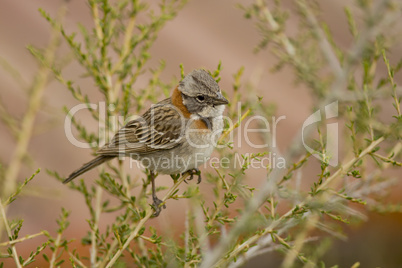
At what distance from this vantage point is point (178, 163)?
2971mm

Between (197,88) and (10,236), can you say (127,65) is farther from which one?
(10,236)

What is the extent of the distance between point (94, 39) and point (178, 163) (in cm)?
87

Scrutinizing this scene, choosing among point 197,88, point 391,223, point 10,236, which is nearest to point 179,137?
point 197,88

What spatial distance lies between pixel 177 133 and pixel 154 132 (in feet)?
0.57

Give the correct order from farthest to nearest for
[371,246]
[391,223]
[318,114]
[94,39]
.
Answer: [391,223] → [371,246] → [94,39] → [318,114]

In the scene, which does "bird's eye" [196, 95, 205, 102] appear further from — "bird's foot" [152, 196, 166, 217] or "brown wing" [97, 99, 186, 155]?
"bird's foot" [152, 196, 166, 217]

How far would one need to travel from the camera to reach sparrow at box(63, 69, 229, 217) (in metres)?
2.86

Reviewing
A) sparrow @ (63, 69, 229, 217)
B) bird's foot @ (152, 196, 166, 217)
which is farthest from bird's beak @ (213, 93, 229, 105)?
bird's foot @ (152, 196, 166, 217)

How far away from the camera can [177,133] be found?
3180mm

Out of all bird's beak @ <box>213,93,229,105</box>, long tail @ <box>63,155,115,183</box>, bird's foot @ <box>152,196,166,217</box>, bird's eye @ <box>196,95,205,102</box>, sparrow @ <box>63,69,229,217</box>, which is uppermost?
bird's eye @ <box>196,95,205,102</box>

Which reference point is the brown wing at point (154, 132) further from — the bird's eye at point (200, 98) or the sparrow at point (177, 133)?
the bird's eye at point (200, 98)

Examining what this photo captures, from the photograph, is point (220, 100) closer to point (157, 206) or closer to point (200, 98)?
point (200, 98)

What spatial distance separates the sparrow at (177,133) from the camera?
2855 mm

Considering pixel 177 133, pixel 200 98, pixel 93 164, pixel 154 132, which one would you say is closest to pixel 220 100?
pixel 200 98
